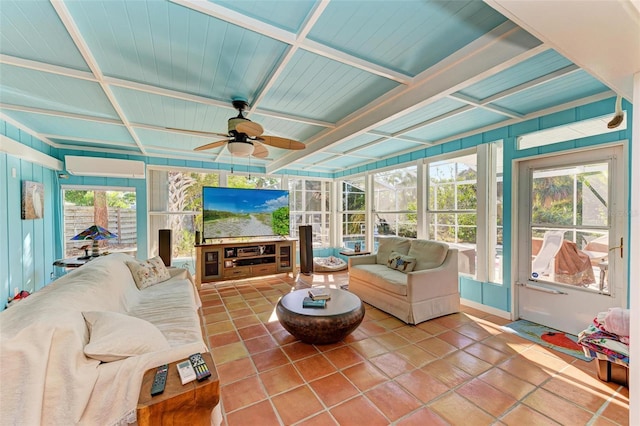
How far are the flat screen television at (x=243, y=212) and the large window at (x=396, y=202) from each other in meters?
2.07

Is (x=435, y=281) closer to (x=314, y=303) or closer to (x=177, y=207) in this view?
(x=314, y=303)

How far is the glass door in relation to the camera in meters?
2.55

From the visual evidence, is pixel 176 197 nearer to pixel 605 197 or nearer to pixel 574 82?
pixel 574 82

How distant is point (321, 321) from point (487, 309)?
257 centimetres

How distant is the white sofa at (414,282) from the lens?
3.10 meters

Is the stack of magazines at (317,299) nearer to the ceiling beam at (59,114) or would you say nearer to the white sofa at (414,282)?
the white sofa at (414,282)

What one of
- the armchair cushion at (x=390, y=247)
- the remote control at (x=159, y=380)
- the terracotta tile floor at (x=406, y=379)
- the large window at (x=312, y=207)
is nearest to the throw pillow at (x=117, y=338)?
the remote control at (x=159, y=380)

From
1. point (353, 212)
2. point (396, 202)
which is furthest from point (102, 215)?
point (396, 202)

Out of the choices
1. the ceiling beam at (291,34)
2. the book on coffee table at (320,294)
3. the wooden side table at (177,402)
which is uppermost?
the ceiling beam at (291,34)

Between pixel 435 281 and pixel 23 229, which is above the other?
pixel 23 229

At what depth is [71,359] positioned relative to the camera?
47.2 inches

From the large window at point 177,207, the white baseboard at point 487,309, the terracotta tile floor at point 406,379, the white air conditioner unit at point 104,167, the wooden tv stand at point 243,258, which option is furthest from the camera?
the large window at point 177,207

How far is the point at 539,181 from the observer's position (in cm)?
309

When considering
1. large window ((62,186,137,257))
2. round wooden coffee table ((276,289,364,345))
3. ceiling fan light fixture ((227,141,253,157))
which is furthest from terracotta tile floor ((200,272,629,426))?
large window ((62,186,137,257))
